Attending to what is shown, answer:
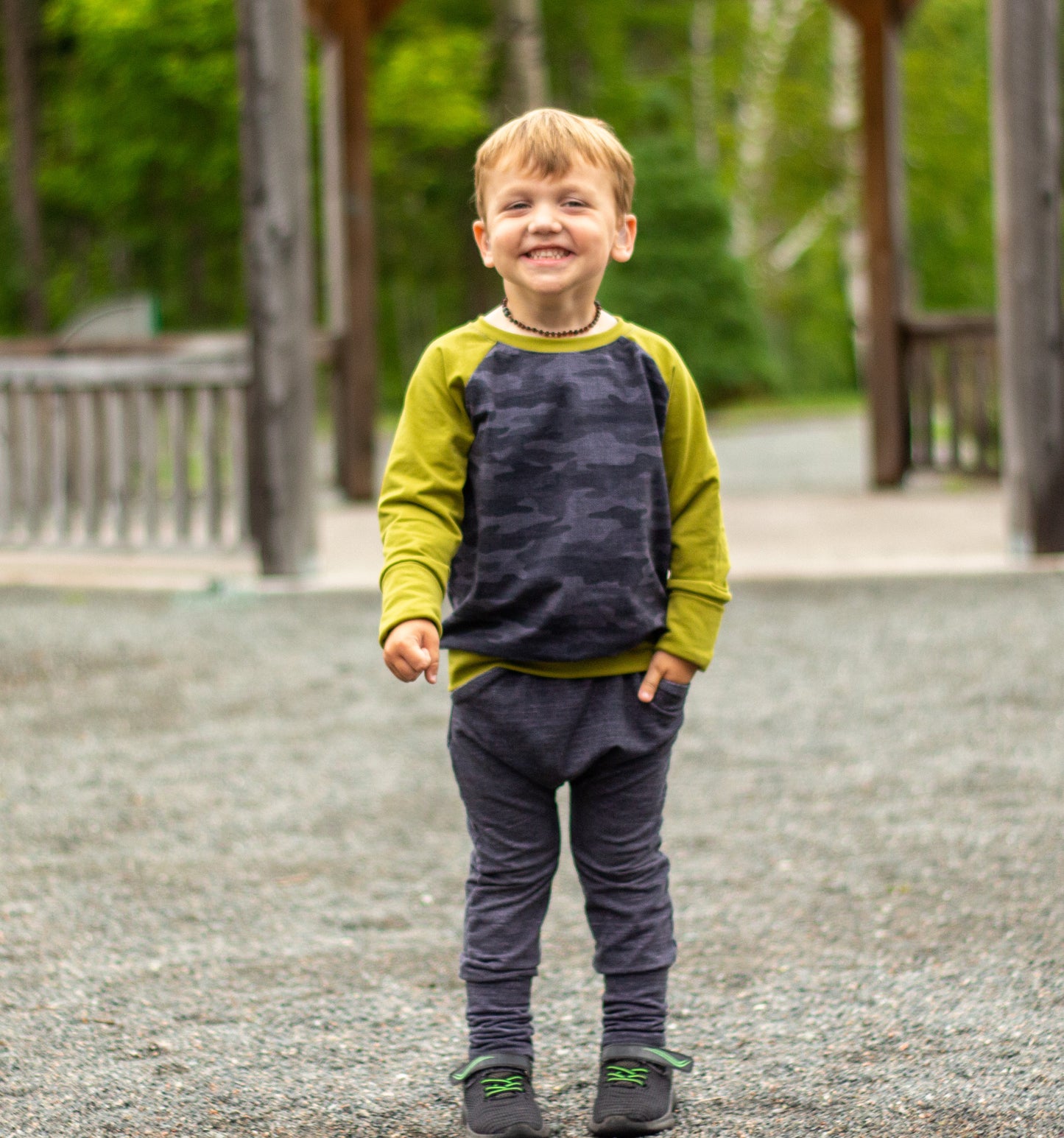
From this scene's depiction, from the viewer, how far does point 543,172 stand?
92.0 inches

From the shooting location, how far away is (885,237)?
1023 centimetres

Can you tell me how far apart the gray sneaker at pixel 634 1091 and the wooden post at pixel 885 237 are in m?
8.17

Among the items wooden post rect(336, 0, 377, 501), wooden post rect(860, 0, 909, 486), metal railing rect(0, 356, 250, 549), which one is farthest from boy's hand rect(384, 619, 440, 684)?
wooden post rect(860, 0, 909, 486)

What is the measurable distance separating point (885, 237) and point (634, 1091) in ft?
27.9

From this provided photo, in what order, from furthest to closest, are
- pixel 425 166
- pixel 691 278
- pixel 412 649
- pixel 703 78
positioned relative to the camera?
pixel 703 78 → pixel 425 166 → pixel 691 278 → pixel 412 649

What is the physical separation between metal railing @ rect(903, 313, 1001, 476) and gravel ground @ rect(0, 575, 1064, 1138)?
4.15 metres

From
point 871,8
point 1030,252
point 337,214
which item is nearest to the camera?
point 1030,252

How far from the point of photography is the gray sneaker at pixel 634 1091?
7.67ft

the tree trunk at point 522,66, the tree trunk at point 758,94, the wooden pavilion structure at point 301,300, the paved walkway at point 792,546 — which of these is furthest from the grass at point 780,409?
the wooden pavilion structure at point 301,300

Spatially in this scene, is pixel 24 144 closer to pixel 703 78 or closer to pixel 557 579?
pixel 703 78

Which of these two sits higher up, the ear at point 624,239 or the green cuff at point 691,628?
the ear at point 624,239

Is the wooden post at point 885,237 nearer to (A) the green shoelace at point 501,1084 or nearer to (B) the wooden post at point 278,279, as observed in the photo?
(B) the wooden post at point 278,279

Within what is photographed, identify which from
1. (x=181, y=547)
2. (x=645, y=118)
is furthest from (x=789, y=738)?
(x=645, y=118)

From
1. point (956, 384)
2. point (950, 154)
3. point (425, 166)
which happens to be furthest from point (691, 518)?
point (950, 154)
